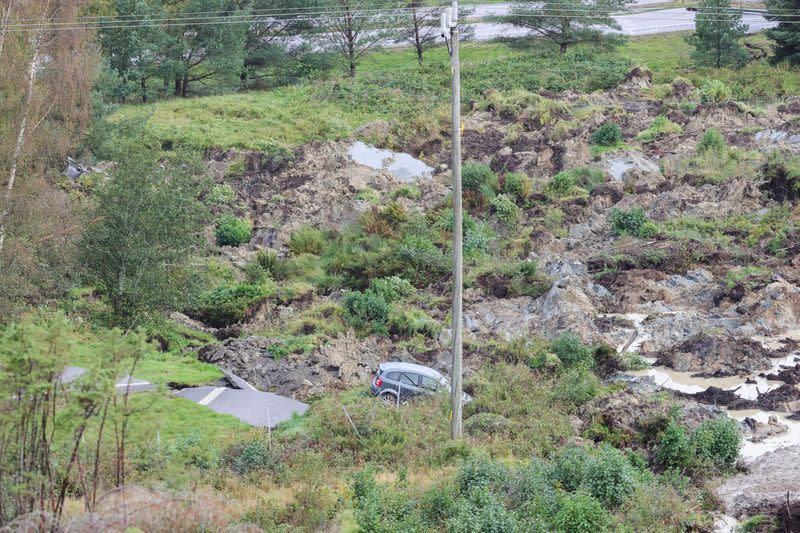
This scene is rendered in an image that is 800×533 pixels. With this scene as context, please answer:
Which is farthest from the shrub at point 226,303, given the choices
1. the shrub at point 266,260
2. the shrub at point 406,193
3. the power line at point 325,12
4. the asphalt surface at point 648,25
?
the asphalt surface at point 648,25

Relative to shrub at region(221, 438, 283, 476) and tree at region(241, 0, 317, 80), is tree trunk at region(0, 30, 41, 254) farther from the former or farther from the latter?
tree at region(241, 0, 317, 80)

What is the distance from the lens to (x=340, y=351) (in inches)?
995

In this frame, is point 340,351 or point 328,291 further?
point 328,291

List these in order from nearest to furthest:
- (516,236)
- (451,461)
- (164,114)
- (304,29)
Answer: (451,461), (516,236), (164,114), (304,29)

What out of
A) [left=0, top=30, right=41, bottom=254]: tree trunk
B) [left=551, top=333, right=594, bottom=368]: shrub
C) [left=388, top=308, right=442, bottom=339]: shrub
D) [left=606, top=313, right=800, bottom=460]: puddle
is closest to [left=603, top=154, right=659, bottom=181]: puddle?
[left=606, top=313, right=800, bottom=460]: puddle

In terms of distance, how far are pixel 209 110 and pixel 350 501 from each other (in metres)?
34.1

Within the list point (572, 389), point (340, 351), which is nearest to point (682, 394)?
→ point (572, 389)

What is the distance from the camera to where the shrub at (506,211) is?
113 ft

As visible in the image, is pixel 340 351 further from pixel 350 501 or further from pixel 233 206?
A: pixel 233 206

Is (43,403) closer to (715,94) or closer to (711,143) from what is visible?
(711,143)

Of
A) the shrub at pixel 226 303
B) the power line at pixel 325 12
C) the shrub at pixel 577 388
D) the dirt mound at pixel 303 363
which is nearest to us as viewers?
the shrub at pixel 577 388

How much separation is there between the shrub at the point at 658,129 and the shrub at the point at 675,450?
2429 centimetres

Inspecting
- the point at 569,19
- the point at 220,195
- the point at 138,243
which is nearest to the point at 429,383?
the point at 138,243

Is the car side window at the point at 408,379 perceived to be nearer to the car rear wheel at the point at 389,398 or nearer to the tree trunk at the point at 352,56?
the car rear wheel at the point at 389,398
